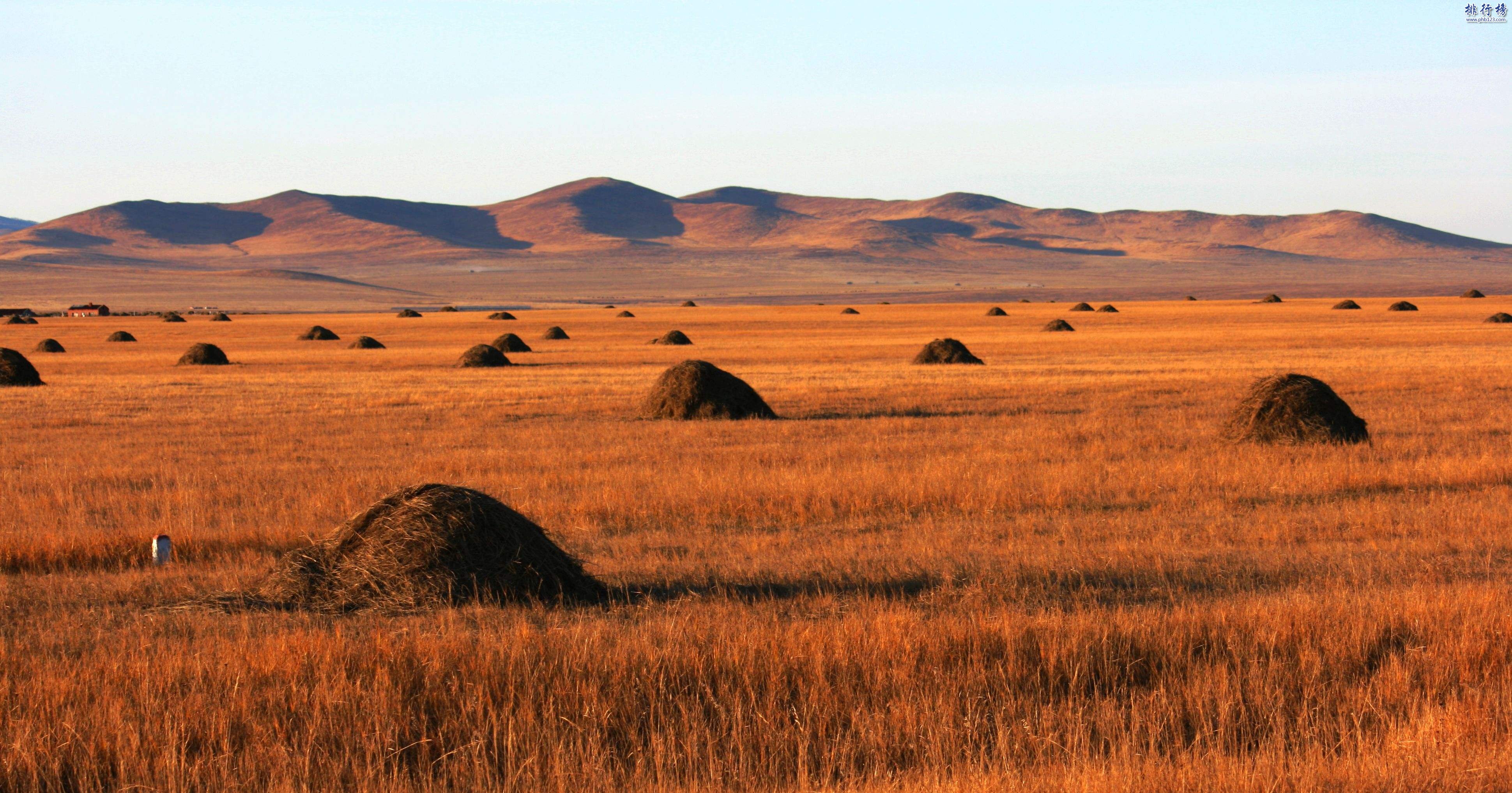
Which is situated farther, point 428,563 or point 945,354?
point 945,354

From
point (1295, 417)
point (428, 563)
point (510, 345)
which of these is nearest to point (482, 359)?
point (510, 345)

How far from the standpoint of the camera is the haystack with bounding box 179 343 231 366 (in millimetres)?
44344

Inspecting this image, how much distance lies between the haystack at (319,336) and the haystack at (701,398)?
143 feet

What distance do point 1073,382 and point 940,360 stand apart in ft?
29.6

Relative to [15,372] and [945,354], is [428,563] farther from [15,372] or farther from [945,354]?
[945,354]

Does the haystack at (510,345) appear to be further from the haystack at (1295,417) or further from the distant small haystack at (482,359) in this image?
the haystack at (1295,417)

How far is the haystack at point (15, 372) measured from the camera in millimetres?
34125

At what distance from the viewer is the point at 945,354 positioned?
41.5 metres

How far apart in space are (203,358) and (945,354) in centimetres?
2489

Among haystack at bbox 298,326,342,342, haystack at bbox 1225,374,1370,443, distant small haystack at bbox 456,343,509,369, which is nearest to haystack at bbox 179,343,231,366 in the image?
distant small haystack at bbox 456,343,509,369

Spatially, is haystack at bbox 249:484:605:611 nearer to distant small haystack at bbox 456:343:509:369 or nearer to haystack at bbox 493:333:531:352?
distant small haystack at bbox 456:343:509:369

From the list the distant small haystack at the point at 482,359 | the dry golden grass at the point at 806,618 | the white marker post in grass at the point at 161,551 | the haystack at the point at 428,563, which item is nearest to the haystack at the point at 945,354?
the distant small haystack at the point at 482,359

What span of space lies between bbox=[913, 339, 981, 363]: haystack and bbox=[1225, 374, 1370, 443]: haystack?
21887 mm

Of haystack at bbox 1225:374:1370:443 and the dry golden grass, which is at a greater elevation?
haystack at bbox 1225:374:1370:443
